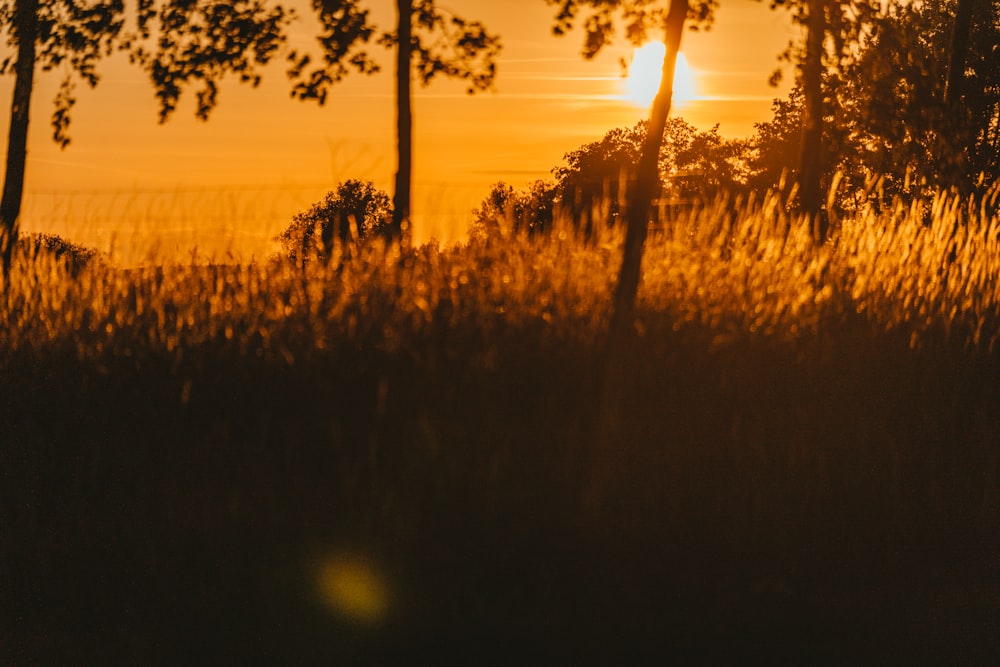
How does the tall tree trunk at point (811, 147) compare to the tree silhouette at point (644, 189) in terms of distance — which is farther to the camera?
the tall tree trunk at point (811, 147)

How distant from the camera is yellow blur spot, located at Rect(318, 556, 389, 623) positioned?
561cm

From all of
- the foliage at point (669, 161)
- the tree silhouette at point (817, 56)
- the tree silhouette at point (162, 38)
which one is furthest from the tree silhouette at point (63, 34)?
the foliage at point (669, 161)

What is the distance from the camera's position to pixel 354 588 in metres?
5.69

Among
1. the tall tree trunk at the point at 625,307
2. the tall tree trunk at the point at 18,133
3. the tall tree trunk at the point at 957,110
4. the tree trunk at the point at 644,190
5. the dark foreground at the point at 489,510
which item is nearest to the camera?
the dark foreground at the point at 489,510

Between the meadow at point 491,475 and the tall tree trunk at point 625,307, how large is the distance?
4 cm

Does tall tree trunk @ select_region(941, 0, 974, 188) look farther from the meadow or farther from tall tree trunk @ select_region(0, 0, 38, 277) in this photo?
tall tree trunk @ select_region(0, 0, 38, 277)

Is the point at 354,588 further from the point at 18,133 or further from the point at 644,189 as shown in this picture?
the point at 18,133

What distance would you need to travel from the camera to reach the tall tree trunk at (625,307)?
21.0ft

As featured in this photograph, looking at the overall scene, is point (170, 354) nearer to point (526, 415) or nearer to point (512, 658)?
point (526, 415)

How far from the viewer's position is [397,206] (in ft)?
48.0

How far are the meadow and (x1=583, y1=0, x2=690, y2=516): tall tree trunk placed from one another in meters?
0.04

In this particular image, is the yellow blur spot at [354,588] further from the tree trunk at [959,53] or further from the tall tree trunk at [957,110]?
the tree trunk at [959,53]

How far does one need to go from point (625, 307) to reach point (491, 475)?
5.73ft

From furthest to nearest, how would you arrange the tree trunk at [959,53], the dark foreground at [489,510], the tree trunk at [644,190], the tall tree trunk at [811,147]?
the tree trunk at [959,53] → the tall tree trunk at [811,147] → the tree trunk at [644,190] → the dark foreground at [489,510]
